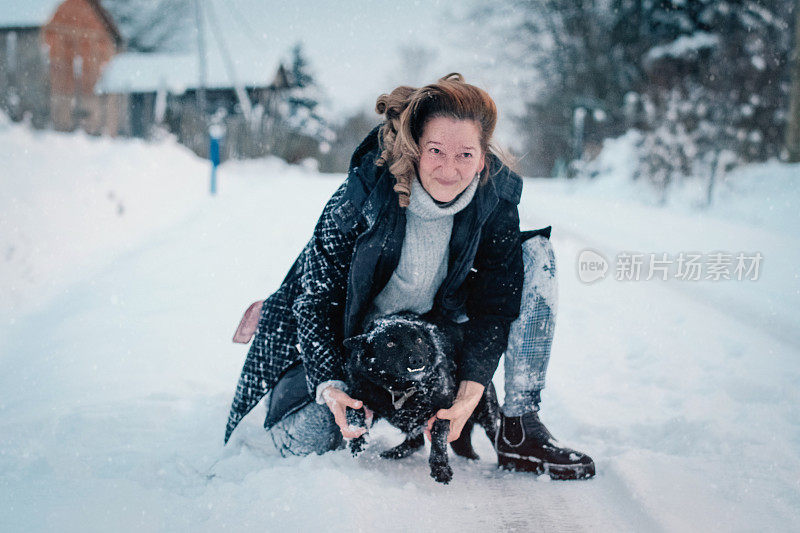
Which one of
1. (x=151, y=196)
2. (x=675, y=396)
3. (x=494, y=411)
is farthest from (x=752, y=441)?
(x=151, y=196)

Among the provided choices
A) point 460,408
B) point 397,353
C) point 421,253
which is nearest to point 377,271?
point 421,253

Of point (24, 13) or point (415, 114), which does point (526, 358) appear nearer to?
point (415, 114)

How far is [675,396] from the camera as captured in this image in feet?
7.87

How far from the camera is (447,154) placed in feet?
5.42

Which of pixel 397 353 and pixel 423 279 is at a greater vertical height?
pixel 423 279

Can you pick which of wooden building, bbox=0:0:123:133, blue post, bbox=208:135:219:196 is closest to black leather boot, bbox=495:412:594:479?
blue post, bbox=208:135:219:196

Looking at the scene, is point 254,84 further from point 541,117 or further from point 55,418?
point 55,418

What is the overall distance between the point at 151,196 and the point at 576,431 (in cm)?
611

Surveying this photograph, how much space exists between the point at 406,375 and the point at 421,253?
420 mm

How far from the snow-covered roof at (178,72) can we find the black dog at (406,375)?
19036mm

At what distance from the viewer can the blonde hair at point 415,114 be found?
1.64 m

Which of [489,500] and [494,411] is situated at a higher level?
[494,411]

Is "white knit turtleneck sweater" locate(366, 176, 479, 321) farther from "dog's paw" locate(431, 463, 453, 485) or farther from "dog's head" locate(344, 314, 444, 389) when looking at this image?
"dog's paw" locate(431, 463, 453, 485)

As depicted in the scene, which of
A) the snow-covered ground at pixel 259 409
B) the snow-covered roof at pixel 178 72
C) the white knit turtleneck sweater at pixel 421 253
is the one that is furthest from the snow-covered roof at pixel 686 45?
the white knit turtleneck sweater at pixel 421 253
